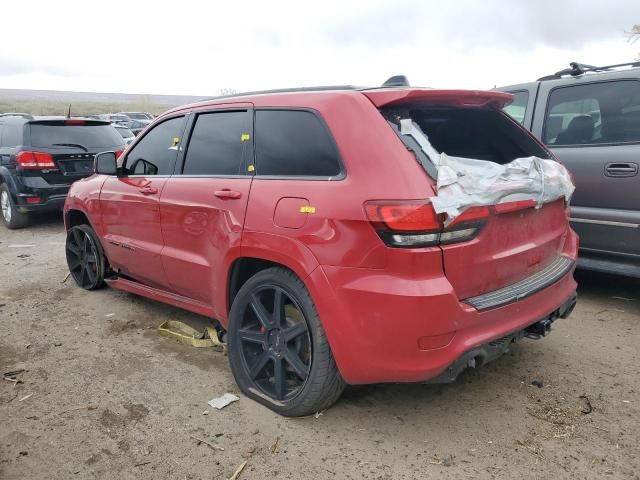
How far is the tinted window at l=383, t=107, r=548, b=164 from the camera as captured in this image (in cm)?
268

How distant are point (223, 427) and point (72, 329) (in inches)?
80.2

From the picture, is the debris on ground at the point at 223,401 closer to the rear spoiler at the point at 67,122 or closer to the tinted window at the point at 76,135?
the tinted window at the point at 76,135

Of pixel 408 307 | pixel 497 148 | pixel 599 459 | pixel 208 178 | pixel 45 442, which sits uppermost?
pixel 497 148

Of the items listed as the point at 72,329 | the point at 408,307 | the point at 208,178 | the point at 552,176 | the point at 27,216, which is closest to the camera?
the point at 408,307

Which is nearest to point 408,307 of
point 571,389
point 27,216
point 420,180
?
point 420,180

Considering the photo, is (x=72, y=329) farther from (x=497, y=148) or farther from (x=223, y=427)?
(x=497, y=148)

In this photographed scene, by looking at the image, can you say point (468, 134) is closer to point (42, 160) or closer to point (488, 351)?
point (488, 351)

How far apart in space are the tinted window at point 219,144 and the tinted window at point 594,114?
113 inches

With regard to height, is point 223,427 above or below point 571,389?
below

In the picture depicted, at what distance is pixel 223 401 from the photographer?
3082 mm

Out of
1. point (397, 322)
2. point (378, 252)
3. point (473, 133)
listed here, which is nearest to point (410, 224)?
point (378, 252)

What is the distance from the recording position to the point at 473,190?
2422 millimetres

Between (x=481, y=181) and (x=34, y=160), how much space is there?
23.8 feet

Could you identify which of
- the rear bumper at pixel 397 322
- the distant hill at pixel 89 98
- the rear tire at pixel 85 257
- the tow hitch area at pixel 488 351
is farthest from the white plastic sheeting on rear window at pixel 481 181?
the distant hill at pixel 89 98
